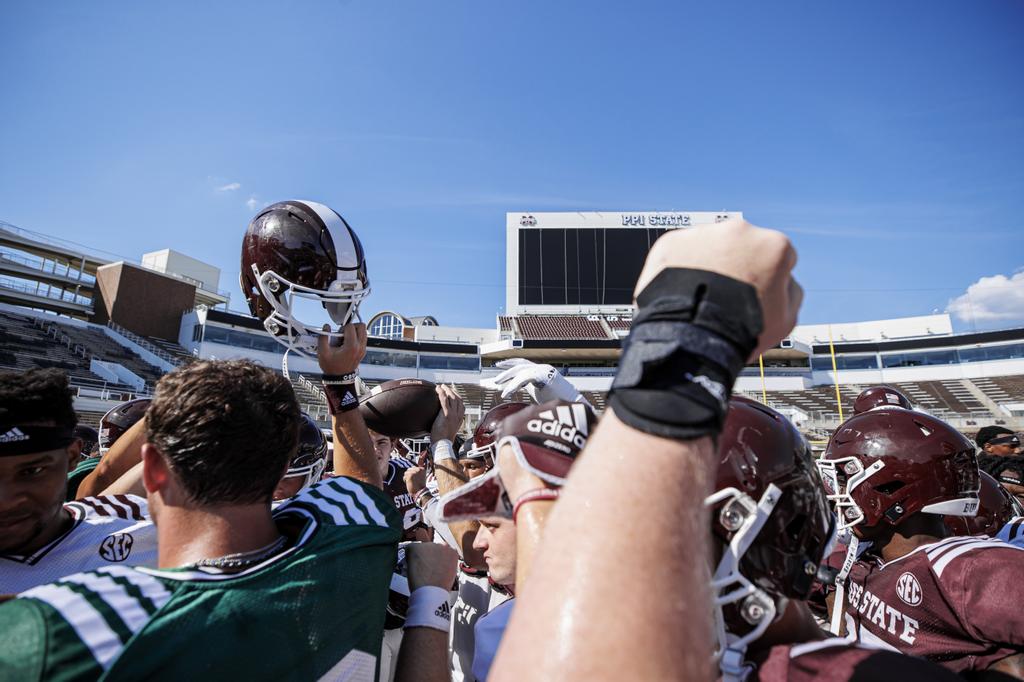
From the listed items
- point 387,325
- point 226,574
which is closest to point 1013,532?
point 226,574

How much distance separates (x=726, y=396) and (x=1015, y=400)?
1646 inches

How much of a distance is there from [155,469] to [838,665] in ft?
5.37

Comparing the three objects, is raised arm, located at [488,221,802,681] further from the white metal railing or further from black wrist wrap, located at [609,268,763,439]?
the white metal railing

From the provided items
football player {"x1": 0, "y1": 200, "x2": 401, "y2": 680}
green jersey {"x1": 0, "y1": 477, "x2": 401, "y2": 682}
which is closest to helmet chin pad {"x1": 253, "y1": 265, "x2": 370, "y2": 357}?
football player {"x1": 0, "y1": 200, "x2": 401, "y2": 680}

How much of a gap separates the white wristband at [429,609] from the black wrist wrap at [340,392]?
2.53ft

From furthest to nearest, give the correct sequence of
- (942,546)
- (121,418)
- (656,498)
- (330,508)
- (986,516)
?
1. (121,418)
2. (986,516)
3. (942,546)
4. (330,508)
5. (656,498)

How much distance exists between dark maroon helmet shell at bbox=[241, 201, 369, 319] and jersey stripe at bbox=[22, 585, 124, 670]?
1292 millimetres

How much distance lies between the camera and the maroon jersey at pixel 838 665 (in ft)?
3.52

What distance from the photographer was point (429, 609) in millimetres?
1749

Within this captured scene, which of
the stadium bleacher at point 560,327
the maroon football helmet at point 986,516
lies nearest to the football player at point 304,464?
the maroon football helmet at point 986,516

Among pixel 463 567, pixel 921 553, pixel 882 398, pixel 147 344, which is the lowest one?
pixel 463 567

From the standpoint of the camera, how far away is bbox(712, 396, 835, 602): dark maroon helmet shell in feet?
4.31

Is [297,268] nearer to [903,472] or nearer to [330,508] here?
[330,508]

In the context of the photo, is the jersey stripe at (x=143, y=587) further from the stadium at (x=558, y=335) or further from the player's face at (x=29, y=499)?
the stadium at (x=558, y=335)
